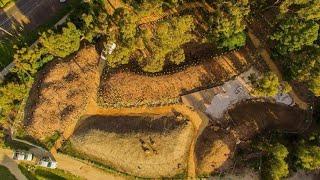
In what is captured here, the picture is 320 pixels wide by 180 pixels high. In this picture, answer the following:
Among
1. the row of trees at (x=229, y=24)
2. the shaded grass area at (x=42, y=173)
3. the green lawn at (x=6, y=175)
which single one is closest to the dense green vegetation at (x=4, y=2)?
the shaded grass area at (x=42, y=173)

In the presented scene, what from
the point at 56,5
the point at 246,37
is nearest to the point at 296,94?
the point at 246,37

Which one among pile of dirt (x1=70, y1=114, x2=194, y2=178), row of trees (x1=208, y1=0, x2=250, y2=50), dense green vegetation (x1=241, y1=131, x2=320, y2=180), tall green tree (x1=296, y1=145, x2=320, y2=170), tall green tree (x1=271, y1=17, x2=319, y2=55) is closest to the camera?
tall green tree (x1=296, y1=145, x2=320, y2=170)

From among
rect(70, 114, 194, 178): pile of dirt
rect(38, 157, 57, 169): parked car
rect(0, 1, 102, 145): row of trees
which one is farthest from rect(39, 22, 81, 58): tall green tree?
rect(38, 157, 57, 169): parked car

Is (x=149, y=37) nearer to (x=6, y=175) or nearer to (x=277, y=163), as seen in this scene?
(x=277, y=163)

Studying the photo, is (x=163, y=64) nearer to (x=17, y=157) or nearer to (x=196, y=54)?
(x=196, y=54)

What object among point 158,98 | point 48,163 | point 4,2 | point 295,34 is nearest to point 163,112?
point 158,98

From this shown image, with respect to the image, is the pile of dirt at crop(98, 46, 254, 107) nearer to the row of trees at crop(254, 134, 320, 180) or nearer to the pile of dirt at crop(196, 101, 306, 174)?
the pile of dirt at crop(196, 101, 306, 174)
